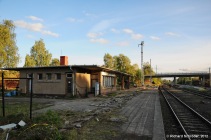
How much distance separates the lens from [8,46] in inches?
1732

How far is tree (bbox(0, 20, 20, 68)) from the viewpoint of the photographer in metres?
41.2

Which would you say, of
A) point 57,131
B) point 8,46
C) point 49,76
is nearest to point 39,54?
point 8,46

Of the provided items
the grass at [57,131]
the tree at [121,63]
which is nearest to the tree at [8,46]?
the grass at [57,131]

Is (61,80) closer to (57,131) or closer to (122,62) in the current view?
(57,131)

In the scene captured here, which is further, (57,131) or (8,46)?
(8,46)

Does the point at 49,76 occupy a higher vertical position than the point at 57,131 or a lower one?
higher

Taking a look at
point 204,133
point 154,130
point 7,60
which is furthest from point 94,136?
point 7,60

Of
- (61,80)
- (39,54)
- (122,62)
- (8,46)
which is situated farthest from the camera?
(122,62)

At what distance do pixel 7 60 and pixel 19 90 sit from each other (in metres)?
18.5

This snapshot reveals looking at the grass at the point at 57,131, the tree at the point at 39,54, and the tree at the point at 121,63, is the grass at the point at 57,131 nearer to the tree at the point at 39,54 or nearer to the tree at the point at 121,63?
the tree at the point at 39,54

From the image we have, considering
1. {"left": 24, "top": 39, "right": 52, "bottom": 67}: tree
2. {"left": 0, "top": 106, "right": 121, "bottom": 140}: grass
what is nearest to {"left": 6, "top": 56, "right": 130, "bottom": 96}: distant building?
{"left": 0, "top": 106, "right": 121, "bottom": 140}: grass

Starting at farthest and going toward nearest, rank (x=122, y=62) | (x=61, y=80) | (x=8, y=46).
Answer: (x=122, y=62)
(x=8, y=46)
(x=61, y=80)

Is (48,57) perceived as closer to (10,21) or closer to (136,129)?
(10,21)

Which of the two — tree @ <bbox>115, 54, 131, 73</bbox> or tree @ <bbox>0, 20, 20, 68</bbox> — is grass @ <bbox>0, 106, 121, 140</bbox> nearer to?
tree @ <bbox>0, 20, 20, 68</bbox>
